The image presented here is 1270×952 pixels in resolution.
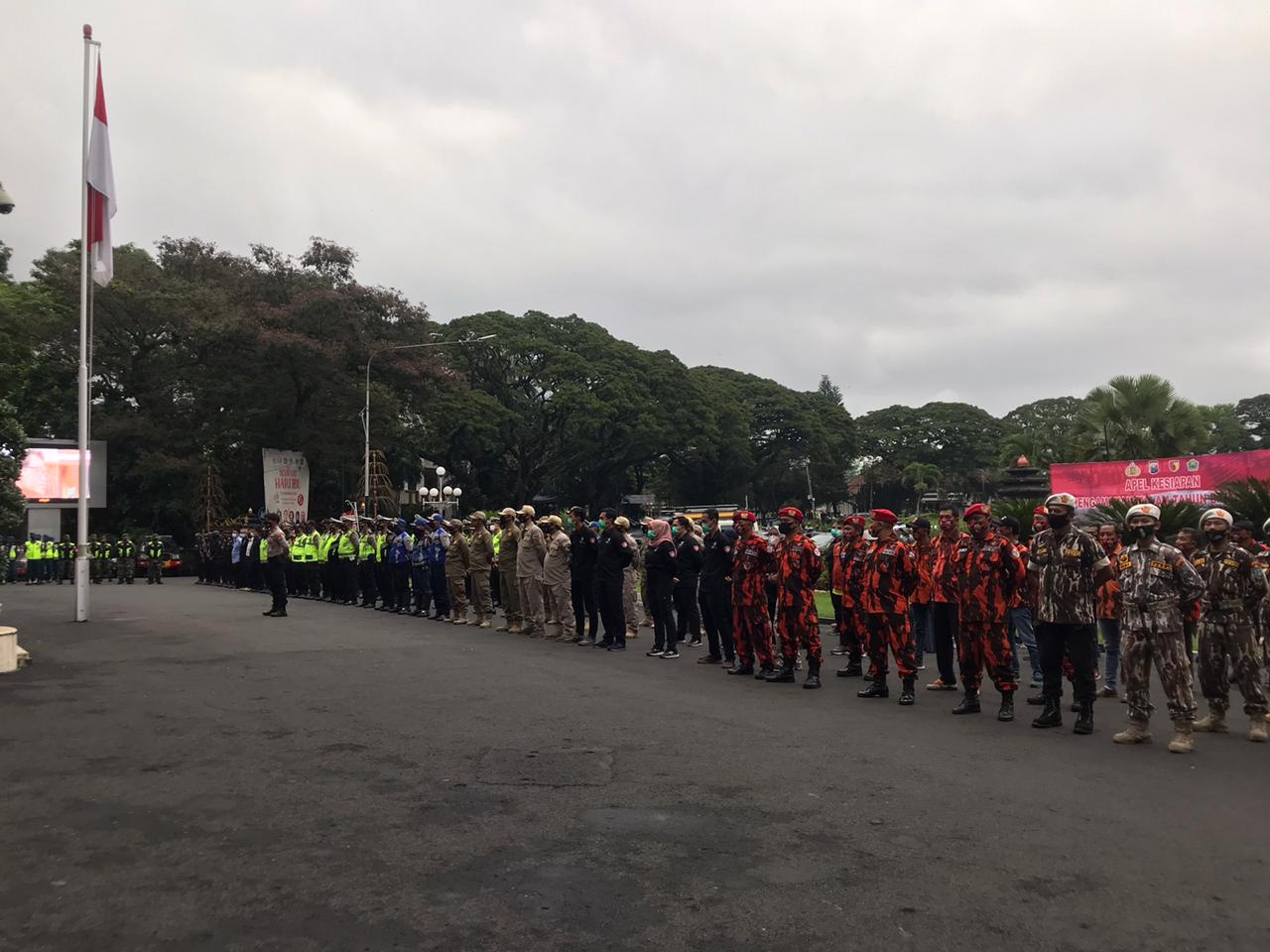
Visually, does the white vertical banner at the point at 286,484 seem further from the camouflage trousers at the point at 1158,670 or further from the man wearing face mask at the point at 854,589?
the camouflage trousers at the point at 1158,670

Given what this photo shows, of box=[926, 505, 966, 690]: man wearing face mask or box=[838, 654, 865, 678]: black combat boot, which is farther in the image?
box=[838, 654, 865, 678]: black combat boot

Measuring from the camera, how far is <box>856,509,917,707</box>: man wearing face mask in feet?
30.1

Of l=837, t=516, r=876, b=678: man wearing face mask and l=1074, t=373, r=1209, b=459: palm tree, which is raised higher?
l=1074, t=373, r=1209, b=459: palm tree

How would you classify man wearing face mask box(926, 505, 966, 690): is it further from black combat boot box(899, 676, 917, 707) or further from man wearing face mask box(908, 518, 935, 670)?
black combat boot box(899, 676, 917, 707)

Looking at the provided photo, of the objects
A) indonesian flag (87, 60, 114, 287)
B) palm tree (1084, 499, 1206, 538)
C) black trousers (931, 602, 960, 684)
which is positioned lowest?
black trousers (931, 602, 960, 684)

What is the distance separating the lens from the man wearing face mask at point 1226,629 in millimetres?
7727

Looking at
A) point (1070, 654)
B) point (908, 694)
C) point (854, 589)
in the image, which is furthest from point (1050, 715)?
point (854, 589)

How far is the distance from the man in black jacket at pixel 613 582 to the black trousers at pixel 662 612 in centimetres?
66

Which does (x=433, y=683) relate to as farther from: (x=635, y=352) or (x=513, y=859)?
(x=635, y=352)

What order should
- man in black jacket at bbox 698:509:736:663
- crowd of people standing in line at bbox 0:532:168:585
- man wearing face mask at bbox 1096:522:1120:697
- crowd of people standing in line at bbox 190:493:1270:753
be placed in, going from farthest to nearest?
crowd of people standing in line at bbox 0:532:168:585 < man in black jacket at bbox 698:509:736:663 < man wearing face mask at bbox 1096:522:1120:697 < crowd of people standing in line at bbox 190:493:1270:753

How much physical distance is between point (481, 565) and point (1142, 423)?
18.6 metres

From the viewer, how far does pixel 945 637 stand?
32.7ft

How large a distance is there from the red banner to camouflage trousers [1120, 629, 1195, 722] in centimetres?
1198

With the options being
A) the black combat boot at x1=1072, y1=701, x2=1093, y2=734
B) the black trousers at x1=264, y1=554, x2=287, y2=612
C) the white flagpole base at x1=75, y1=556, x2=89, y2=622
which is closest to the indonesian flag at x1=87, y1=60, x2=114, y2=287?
the white flagpole base at x1=75, y1=556, x2=89, y2=622
